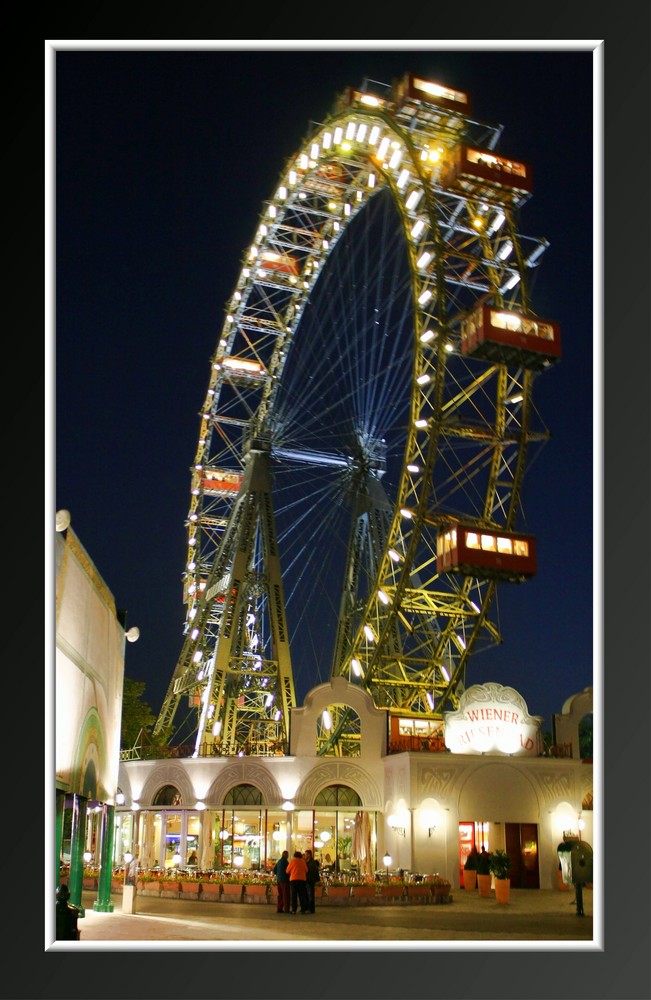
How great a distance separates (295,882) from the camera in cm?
1812

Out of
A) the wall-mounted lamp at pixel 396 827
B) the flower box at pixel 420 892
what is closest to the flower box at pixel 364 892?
the flower box at pixel 420 892

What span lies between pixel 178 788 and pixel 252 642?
2000 centimetres

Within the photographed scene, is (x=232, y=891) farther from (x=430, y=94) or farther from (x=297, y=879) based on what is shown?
(x=430, y=94)

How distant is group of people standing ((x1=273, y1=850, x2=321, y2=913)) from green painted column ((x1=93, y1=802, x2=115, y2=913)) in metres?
3.25

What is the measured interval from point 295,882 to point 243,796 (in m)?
12.5

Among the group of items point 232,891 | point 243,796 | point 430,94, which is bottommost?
point 232,891

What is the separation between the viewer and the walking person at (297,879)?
17953 mm

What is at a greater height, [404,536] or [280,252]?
[280,252]

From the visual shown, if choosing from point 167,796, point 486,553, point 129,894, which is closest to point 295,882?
point 129,894

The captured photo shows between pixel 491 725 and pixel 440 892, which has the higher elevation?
pixel 491 725

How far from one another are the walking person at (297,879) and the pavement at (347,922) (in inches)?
11.1

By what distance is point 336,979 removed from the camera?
31.6 feet
